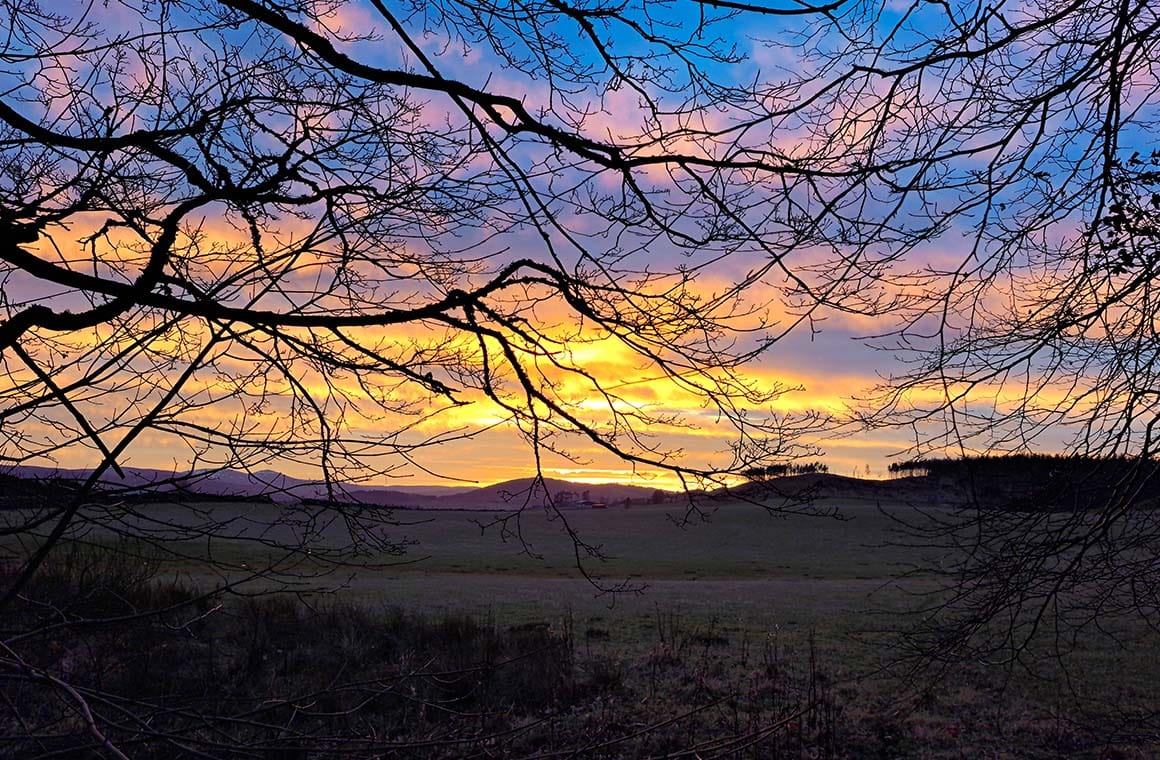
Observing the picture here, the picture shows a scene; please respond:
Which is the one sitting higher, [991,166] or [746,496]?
[991,166]

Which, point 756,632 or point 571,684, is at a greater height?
point 756,632

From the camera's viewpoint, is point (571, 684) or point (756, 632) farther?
point (756, 632)

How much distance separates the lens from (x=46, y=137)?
3.04m

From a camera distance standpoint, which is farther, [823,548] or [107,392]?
[823,548]

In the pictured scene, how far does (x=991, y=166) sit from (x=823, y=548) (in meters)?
44.8

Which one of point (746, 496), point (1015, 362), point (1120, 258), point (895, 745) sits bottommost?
point (895, 745)

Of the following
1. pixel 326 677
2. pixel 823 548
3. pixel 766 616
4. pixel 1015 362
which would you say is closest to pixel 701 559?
pixel 823 548

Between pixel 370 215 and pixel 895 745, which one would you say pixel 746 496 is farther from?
pixel 895 745

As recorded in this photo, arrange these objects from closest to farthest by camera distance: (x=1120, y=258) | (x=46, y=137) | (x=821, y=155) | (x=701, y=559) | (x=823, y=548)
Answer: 1. (x=46, y=137)
2. (x=821, y=155)
3. (x=1120, y=258)
4. (x=701, y=559)
5. (x=823, y=548)

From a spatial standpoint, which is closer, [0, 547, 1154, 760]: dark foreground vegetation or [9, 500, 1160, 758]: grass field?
[9, 500, 1160, 758]: grass field

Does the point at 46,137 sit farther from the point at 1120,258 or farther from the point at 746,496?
the point at 1120,258

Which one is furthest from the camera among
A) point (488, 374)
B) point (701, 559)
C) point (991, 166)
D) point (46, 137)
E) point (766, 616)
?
point (701, 559)

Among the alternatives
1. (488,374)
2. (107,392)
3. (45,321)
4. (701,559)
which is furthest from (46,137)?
(701,559)

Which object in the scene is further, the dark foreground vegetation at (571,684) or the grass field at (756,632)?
the dark foreground vegetation at (571,684)
